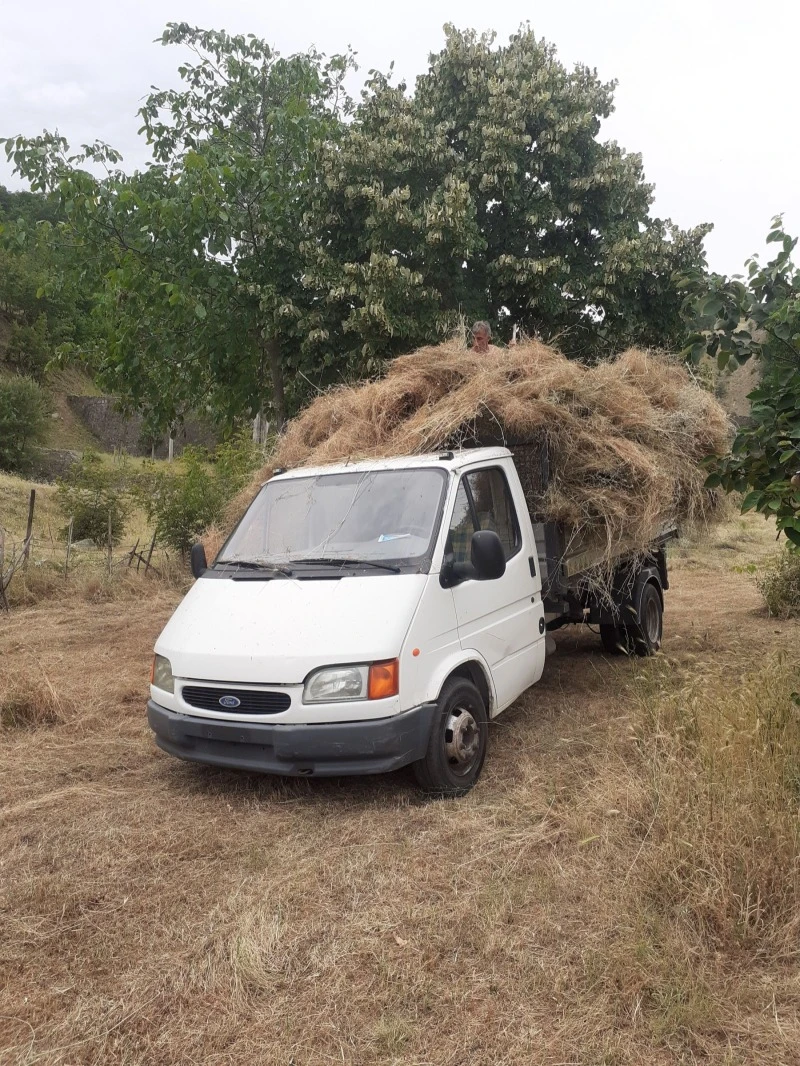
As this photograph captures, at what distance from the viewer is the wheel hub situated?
4.59m

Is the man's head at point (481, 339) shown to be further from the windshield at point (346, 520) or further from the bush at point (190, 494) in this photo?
the bush at point (190, 494)

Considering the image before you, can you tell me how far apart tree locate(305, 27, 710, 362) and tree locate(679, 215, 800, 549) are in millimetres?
6265

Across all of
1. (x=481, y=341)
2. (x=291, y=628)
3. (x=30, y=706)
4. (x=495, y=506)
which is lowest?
(x=30, y=706)

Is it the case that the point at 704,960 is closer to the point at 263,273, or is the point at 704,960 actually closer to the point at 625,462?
the point at 625,462

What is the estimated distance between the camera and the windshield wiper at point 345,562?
4711 mm

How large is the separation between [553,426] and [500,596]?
148cm

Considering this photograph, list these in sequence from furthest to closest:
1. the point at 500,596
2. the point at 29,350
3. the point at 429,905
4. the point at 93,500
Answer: the point at 29,350 → the point at 93,500 → the point at 500,596 → the point at 429,905

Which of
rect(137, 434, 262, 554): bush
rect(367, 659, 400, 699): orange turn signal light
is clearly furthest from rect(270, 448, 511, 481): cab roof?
rect(137, 434, 262, 554): bush

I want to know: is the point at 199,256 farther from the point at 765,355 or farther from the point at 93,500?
the point at 765,355

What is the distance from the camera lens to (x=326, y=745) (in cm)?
420

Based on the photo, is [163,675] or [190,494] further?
[190,494]

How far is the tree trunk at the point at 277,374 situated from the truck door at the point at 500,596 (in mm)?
6301

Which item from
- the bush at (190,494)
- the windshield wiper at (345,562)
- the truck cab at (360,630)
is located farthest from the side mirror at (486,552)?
the bush at (190,494)

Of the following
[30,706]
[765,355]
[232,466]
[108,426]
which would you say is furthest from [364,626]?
[108,426]
